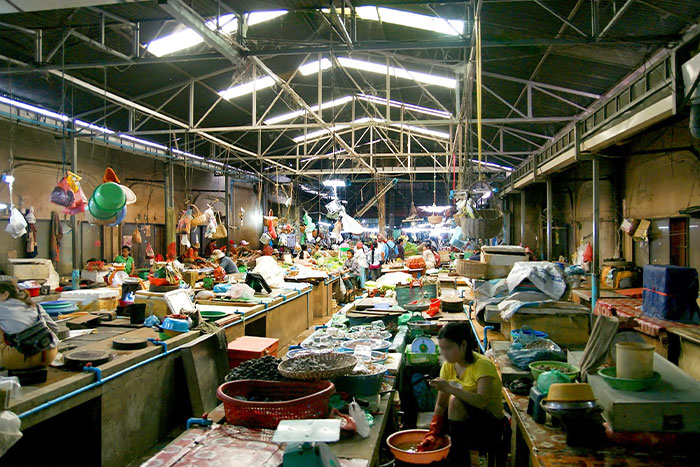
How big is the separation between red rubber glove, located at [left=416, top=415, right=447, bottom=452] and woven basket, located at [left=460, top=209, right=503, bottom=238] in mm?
2536

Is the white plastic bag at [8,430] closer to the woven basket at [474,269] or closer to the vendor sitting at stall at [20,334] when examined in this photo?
the vendor sitting at stall at [20,334]

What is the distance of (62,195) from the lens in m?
5.51

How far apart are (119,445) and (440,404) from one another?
9.04 feet

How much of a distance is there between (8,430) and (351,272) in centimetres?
1195

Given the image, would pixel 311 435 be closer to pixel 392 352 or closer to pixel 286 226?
pixel 392 352

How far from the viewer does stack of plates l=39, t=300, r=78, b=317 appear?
5160mm

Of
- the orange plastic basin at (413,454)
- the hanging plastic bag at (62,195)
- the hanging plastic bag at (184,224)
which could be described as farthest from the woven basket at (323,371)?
the hanging plastic bag at (184,224)

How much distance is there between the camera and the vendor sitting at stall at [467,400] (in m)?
3.12

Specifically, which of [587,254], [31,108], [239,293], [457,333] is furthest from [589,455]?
[31,108]

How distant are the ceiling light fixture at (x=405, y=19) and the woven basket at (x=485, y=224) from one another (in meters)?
3.31

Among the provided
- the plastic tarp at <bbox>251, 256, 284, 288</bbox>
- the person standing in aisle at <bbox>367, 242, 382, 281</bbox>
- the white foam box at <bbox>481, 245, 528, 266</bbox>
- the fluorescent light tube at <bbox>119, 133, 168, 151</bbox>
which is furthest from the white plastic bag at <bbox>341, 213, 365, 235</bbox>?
the white foam box at <bbox>481, 245, 528, 266</bbox>

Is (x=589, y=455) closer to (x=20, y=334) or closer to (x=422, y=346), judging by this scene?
(x=422, y=346)

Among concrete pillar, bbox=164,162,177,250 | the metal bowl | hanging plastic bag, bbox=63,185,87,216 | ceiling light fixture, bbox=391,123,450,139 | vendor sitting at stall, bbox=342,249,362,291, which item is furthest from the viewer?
vendor sitting at stall, bbox=342,249,362,291

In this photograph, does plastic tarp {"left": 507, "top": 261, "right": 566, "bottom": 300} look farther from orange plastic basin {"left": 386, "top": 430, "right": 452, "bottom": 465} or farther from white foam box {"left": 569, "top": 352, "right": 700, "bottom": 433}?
white foam box {"left": 569, "top": 352, "right": 700, "bottom": 433}
